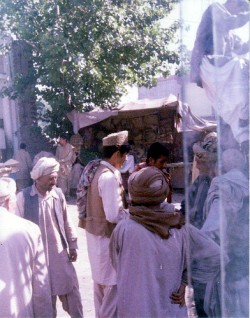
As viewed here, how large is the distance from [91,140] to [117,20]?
341 cm

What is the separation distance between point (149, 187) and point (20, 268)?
2.71ft

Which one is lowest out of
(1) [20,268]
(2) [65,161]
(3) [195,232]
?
(2) [65,161]

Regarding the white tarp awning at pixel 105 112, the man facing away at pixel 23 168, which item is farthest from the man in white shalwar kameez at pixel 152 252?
the white tarp awning at pixel 105 112

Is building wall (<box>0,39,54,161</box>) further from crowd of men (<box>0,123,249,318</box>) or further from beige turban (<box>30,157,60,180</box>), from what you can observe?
crowd of men (<box>0,123,249,318</box>)

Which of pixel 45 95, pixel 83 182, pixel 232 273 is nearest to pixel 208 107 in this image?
pixel 232 273

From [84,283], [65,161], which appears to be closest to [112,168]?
[84,283]

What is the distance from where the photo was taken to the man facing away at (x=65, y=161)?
1088 cm

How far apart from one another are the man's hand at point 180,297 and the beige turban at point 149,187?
1.46 feet

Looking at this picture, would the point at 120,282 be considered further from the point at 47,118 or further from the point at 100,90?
the point at 47,118

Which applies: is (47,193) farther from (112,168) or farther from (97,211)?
(112,168)

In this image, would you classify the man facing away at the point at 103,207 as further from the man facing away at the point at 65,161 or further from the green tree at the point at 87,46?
the man facing away at the point at 65,161

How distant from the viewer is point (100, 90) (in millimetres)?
10867

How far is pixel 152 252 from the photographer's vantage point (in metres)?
2.25

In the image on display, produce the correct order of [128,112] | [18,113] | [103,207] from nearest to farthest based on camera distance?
[103,207] → [128,112] → [18,113]
